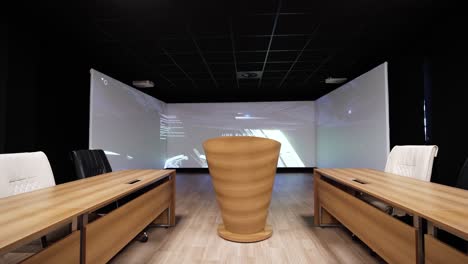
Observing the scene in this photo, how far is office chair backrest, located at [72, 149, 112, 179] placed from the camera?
2.05m

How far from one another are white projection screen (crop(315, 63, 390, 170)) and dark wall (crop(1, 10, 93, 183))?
16.4 ft

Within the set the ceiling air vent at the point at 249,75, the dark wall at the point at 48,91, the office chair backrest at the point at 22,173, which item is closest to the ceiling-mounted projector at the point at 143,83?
the dark wall at the point at 48,91

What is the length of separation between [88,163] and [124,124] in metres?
3.36

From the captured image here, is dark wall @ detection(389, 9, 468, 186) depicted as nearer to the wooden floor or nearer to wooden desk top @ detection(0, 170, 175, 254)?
the wooden floor

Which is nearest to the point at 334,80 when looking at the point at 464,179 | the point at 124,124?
the point at 464,179

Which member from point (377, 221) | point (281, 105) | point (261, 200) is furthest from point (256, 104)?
point (377, 221)

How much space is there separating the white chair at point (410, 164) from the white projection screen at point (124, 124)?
4356 mm

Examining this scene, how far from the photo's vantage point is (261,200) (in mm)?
1971

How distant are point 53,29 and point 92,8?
88cm

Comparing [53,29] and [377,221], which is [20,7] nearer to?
[53,29]

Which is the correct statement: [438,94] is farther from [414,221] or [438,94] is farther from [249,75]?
[249,75]

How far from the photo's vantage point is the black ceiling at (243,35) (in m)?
2.61

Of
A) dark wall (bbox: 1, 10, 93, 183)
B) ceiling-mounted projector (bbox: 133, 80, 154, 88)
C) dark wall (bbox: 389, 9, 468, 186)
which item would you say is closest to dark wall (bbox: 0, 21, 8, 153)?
dark wall (bbox: 1, 10, 93, 183)

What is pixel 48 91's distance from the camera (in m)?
3.25
